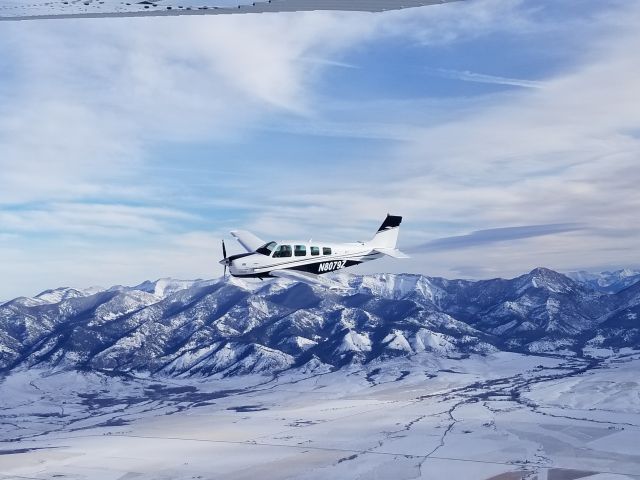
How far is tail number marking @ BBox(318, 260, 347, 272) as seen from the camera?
53.2 metres

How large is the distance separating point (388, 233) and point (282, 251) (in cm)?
1545

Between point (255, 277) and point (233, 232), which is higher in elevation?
point (233, 232)

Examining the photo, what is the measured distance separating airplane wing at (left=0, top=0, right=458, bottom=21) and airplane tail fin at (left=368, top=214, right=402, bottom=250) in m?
50.3

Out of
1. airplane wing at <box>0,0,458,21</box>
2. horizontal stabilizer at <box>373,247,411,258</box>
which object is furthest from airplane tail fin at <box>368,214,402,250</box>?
airplane wing at <box>0,0,458,21</box>

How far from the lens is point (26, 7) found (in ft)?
37.2

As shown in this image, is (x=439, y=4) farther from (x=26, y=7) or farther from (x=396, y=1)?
(x=26, y=7)

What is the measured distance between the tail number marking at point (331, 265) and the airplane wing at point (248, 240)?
9210mm

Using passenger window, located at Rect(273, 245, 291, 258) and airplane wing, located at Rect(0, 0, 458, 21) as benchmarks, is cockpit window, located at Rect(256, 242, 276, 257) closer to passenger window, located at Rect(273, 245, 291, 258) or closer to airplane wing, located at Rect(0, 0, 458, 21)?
passenger window, located at Rect(273, 245, 291, 258)

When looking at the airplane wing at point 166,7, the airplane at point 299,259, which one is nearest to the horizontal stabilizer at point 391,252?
the airplane at point 299,259

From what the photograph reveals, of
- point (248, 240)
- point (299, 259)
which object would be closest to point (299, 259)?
point (299, 259)

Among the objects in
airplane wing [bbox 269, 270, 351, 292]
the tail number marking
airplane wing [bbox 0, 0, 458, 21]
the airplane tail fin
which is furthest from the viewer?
the airplane tail fin

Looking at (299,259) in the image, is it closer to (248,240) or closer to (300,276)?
(300,276)

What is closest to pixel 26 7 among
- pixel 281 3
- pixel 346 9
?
pixel 281 3

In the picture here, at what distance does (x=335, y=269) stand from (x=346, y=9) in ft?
148
